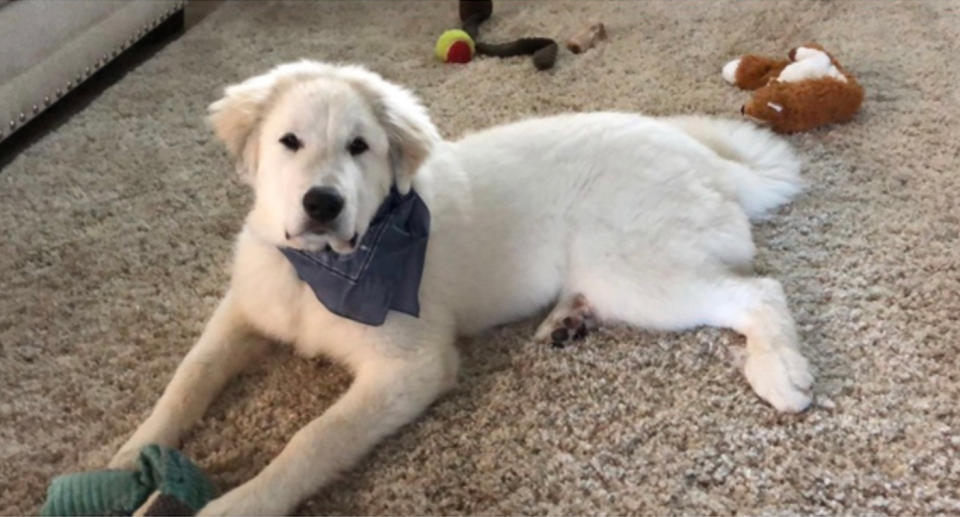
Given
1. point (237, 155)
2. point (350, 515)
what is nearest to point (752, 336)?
point (350, 515)

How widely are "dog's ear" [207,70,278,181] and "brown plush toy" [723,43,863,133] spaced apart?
5.72 feet

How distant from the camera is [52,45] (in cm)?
314

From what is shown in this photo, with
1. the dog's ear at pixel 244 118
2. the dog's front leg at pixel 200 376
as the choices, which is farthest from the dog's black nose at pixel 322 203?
the dog's front leg at pixel 200 376

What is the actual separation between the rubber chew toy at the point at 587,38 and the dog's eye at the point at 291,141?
2145 mm

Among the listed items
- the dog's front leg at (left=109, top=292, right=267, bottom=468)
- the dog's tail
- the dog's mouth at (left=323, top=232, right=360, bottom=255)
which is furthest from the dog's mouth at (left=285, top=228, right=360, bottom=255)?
the dog's tail

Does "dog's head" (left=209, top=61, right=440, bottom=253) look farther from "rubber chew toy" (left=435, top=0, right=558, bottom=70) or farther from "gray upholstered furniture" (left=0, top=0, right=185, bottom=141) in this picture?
"rubber chew toy" (left=435, top=0, right=558, bottom=70)

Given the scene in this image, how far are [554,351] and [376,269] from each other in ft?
1.62

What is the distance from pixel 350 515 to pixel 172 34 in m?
3.03

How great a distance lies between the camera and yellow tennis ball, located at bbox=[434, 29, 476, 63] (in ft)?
11.9

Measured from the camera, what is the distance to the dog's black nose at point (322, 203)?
1.71 m

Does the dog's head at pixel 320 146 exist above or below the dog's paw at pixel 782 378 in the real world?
above

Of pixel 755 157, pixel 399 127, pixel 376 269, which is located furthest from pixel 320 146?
A: pixel 755 157

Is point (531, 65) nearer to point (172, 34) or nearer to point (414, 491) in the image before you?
point (172, 34)

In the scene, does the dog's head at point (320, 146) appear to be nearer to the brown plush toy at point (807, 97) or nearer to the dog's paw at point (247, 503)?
the dog's paw at point (247, 503)
